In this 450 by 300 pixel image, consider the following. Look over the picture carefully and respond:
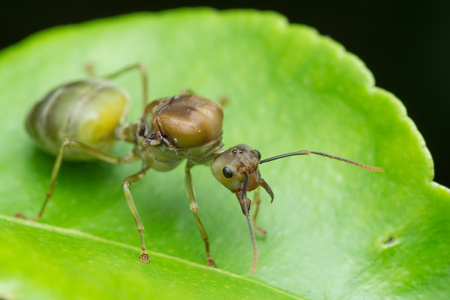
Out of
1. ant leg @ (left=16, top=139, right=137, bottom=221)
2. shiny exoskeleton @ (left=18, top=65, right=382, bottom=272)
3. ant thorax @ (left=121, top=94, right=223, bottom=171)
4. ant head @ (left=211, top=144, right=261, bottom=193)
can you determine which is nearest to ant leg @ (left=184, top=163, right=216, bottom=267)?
shiny exoskeleton @ (left=18, top=65, right=382, bottom=272)

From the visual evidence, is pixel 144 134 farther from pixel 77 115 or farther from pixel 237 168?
pixel 237 168

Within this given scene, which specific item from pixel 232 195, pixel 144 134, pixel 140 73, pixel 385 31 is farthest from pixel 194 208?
pixel 385 31

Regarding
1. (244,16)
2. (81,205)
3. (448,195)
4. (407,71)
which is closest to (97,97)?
(81,205)

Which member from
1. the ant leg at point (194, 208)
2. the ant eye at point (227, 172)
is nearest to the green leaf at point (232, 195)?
the ant leg at point (194, 208)

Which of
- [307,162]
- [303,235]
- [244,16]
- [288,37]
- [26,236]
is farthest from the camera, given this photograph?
[244,16]

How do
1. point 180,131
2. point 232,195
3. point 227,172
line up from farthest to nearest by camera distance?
point 180,131 → point 232,195 → point 227,172

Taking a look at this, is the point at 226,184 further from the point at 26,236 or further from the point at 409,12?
the point at 409,12

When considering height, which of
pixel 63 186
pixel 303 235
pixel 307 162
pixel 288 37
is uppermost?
pixel 288 37
